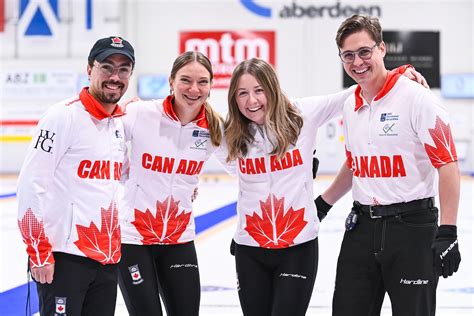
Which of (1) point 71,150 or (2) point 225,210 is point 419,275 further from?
(2) point 225,210

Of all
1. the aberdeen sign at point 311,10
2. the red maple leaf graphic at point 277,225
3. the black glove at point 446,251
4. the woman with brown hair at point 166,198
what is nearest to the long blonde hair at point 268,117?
the woman with brown hair at point 166,198

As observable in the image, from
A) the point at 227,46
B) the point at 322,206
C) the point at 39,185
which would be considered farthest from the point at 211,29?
the point at 39,185

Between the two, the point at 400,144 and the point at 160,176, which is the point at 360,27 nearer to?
the point at 400,144

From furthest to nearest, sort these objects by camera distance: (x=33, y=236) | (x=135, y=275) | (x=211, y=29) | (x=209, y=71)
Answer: (x=211, y=29)
(x=209, y=71)
(x=135, y=275)
(x=33, y=236)

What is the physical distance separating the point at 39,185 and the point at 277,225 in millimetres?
1137

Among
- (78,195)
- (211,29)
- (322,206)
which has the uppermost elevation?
(211,29)

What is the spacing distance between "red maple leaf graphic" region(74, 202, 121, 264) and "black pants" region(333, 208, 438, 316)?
3.29 ft

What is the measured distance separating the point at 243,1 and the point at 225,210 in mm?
10041

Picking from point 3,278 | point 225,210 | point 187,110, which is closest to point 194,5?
point 225,210

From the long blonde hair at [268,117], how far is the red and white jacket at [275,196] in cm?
4

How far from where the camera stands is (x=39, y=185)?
282 cm

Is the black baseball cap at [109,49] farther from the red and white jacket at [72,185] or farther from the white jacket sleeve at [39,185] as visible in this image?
the white jacket sleeve at [39,185]

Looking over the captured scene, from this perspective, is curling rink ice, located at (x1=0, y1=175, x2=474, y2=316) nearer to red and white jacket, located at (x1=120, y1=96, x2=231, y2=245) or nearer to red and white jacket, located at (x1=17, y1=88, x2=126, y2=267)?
red and white jacket, located at (x1=120, y1=96, x2=231, y2=245)

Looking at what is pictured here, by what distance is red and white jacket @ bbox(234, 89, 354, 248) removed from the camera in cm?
343
